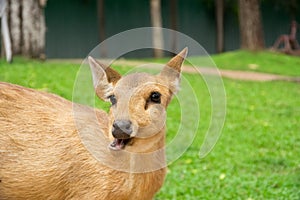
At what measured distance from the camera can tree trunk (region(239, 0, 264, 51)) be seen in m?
20.0

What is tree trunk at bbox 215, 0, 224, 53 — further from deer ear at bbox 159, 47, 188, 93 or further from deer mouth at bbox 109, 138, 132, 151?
deer mouth at bbox 109, 138, 132, 151

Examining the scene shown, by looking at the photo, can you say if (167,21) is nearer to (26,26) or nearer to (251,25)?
(251,25)

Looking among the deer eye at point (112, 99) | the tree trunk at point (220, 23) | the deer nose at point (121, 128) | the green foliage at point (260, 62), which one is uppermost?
the deer eye at point (112, 99)

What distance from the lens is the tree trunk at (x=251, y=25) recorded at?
2003cm

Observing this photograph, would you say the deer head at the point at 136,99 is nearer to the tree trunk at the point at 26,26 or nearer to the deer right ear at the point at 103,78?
the deer right ear at the point at 103,78

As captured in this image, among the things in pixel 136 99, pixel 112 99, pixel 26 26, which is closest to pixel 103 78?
pixel 112 99

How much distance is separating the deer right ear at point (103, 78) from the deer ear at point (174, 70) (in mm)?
218

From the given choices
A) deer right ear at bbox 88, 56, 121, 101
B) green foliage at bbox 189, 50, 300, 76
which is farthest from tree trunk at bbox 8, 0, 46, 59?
deer right ear at bbox 88, 56, 121, 101

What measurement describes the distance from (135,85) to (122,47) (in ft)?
0.60

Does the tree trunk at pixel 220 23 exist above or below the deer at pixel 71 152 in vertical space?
below

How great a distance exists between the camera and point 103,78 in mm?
2969

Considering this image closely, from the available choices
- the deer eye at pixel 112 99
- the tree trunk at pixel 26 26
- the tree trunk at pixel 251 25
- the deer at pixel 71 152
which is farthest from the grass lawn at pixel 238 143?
the tree trunk at pixel 251 25

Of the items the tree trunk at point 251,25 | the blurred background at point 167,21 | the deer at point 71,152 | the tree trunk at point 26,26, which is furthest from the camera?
the blurred background at point 167,21

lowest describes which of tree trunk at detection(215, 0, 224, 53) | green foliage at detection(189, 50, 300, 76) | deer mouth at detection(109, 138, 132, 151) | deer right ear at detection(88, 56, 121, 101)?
tree trunk at detection(215, 0, 224, 53)
